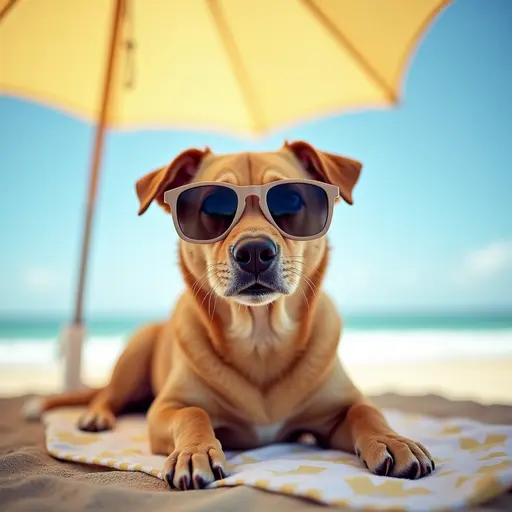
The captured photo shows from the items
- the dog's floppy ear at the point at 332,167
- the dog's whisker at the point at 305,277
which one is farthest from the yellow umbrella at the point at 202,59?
the dog's whisker at the point at 305,277

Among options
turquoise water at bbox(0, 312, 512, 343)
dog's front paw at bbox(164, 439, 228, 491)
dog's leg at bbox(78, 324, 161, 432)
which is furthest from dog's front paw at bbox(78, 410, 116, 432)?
turquoise water at bbox(0, 312, 512, 343)

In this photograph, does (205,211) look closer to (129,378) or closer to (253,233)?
(253,233)

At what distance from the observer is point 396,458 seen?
4.55ft

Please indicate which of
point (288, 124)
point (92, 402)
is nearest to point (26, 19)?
point (288, 124)

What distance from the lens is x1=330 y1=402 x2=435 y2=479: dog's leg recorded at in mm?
1359

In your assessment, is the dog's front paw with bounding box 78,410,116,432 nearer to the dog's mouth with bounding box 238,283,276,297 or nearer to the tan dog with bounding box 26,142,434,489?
the tan dog with bounding box 26,142,434,489

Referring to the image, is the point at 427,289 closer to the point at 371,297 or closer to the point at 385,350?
the point at 371,297

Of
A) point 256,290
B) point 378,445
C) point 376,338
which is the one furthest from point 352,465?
point 376,338

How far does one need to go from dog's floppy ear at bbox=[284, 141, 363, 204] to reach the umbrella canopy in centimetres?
102

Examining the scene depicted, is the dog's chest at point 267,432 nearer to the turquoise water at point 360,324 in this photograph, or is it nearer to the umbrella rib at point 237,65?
the umbrella rib at point 237,65

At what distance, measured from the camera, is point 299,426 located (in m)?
1.86

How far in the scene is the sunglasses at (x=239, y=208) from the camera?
5.70 ft

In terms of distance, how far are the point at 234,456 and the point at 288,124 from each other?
2.26 m

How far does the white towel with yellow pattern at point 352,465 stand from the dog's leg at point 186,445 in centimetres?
6
